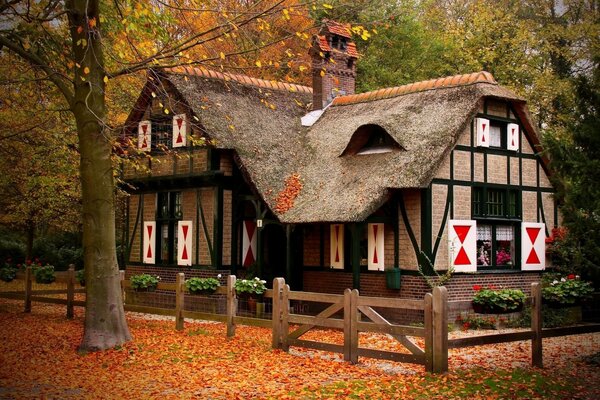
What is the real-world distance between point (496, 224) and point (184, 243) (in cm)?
918

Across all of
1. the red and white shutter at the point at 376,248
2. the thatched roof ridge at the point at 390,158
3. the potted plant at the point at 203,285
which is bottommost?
Result: the potted plant at the point at 203,285

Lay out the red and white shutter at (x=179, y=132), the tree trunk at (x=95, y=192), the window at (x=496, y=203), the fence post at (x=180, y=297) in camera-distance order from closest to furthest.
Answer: the tree trunk at (x=95, y=192)
the fence post at (x=180, y=297)
the window at (x=496, y=203)
the red and white shutter at (x=179, y=132)

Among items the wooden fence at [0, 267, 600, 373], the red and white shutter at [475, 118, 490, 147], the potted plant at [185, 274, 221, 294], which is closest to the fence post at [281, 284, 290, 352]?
the wooden fence at [0, 267, 600, 373]

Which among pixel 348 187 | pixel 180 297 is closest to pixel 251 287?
pixel 180 297

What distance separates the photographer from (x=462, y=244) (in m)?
18.4

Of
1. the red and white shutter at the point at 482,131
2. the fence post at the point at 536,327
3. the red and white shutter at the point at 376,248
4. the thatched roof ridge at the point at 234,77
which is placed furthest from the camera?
the thatched roof ridge at the point at 234,77

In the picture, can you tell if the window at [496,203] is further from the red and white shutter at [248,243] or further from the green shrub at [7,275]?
the green shrub at [7,275]

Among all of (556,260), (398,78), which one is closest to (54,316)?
(556,260)

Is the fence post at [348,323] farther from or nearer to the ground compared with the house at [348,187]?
nearer to the ground

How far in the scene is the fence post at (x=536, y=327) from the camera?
1156 cm

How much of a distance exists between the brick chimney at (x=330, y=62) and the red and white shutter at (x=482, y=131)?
6493 mm

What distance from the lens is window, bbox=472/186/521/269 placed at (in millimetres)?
19250

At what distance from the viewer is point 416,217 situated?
18047 millimetres

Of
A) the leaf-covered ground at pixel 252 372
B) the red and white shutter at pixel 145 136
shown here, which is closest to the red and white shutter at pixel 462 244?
the leaf-covered ground at pixel 252 372
